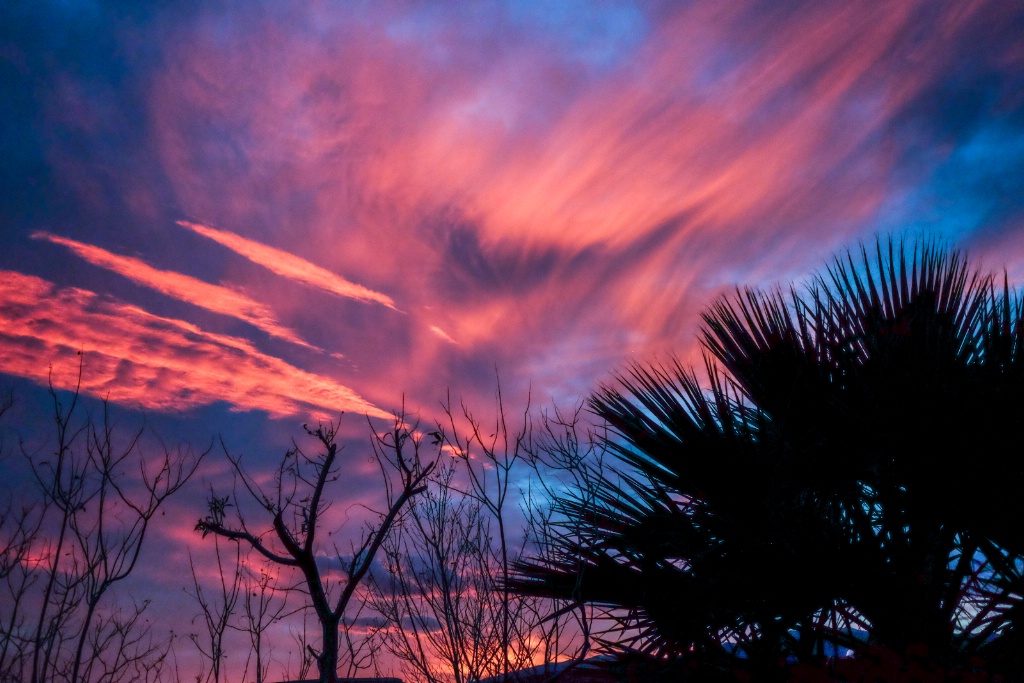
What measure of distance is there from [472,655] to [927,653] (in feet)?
11.4

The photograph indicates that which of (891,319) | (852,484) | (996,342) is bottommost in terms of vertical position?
(852,484)

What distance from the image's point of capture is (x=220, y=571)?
637cm

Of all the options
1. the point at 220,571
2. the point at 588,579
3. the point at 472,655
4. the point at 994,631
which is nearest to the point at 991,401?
the point at 994,631

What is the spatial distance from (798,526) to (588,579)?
150cm

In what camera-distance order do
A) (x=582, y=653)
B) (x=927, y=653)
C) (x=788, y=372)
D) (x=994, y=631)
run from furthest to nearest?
1. (x=788, y=372)
2. (x=582, y=653)
3. (x=994, y=631)
4. (x=927, y=653)

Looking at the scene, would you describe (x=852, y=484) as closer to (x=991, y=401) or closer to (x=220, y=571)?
(x=991, y=401)

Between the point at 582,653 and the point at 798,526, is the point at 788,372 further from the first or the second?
the point at 582,653

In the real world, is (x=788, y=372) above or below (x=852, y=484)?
above

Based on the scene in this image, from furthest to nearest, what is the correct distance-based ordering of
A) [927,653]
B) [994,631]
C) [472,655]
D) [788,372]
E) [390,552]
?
[390,552] → [472,655] → [788,372] → [994,631] → [927,653]

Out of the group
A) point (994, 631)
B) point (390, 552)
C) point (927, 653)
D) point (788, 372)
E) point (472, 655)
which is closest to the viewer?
point (927, 653)

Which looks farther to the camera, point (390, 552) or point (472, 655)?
point (390, 552)

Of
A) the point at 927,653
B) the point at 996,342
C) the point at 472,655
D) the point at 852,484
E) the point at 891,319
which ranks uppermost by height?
the point at 891,319

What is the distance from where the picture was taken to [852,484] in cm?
481

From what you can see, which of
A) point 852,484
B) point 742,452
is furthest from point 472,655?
point 852,484
